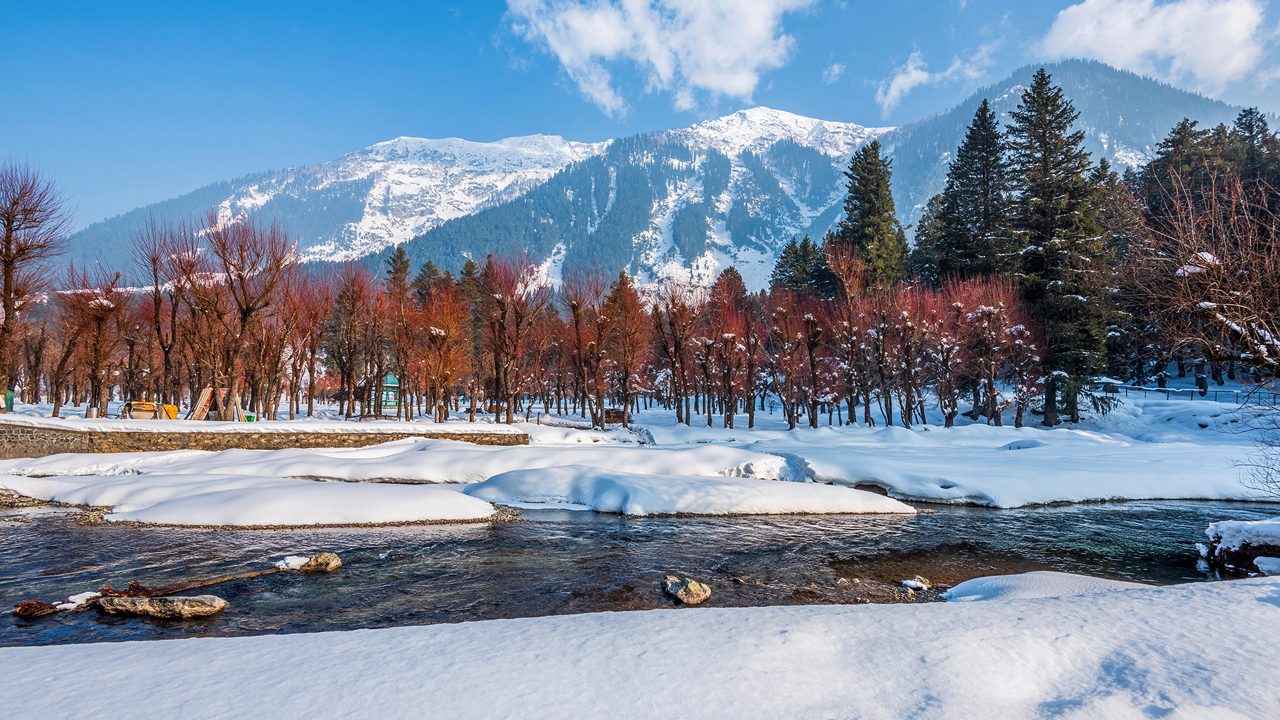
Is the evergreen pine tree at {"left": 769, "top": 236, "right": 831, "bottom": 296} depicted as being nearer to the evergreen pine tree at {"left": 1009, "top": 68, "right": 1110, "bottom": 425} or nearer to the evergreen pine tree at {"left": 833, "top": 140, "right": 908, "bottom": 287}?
the evergreen pine tree at {"left": 833, "top": 140, "right": 908, "bottom": 287}

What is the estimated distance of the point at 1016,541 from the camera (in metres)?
12.7

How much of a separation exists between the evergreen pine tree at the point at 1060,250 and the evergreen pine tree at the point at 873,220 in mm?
9398

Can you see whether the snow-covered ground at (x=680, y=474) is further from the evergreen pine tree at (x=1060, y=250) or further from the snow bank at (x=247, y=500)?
the evergreen pine tree at (x=1060, y=250)

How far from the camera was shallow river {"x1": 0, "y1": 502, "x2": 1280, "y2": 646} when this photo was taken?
7754 mm

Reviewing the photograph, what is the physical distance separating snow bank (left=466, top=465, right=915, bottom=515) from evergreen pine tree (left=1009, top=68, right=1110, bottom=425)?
24741mm

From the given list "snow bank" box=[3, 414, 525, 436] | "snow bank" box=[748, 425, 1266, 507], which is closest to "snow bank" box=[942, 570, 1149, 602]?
"snow bank" box=[748, 425, 1266, 507]

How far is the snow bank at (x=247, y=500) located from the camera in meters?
12.9

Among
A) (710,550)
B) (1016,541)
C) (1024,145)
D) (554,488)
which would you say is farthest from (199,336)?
(1024,145)

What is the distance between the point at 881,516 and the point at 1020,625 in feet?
36.8

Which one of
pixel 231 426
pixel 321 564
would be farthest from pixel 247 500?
pixel 231 426

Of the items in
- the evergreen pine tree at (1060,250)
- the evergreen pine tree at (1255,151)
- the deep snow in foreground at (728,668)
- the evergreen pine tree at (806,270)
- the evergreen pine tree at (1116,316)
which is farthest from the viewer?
the evergreen pine tree at (806,270)

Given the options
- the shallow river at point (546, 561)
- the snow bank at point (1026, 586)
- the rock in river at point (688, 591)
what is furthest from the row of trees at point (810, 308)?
the rock in river at point (688, 591)

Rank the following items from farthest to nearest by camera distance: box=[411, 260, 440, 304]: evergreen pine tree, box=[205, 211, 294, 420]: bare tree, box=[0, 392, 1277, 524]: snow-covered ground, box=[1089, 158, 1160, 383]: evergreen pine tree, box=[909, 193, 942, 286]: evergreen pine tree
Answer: box=[411, 260, 440, 304]: evergreen pine tree < box=[909, 193, 942, 286]: evergreen pine tree < box=[1089, 158, 1160, 383]: evergreen pine tree < box=[205, 211, 294, 420]: bare tree < box=[0, 392, 1277, 524]: snow-covered ground

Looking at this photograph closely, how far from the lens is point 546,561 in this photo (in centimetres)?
1052
